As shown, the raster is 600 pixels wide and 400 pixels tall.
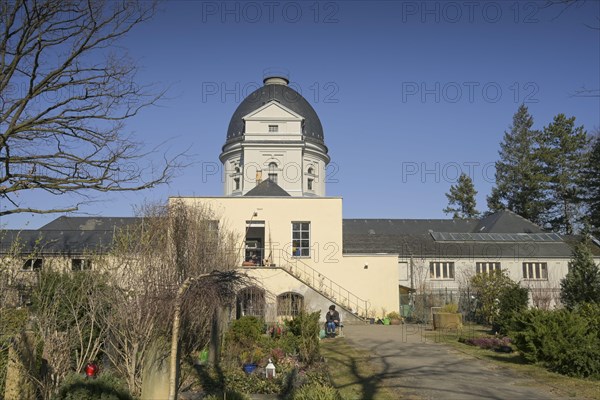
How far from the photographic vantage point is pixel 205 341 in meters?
15.5

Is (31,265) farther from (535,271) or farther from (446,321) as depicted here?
(535,271)

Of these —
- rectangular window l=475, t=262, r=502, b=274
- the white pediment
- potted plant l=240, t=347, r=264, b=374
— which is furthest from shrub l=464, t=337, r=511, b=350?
the white pediment

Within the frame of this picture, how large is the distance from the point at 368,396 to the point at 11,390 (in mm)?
7374


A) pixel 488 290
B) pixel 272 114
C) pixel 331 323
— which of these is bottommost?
pixel 331 323

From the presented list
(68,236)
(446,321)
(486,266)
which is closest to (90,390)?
(446,321)

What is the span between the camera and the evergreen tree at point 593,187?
175 feet

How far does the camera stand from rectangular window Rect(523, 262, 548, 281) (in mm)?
43031

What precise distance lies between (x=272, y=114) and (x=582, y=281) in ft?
95.4

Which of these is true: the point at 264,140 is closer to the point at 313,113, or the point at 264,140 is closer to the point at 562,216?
the point at 313,113

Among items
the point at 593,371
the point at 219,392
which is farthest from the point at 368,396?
the point at 593,371

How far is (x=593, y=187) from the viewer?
180ft

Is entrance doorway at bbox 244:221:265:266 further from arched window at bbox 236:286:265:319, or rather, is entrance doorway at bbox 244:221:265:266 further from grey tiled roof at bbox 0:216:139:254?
grey tiled roof at bbox 0:216:139:254

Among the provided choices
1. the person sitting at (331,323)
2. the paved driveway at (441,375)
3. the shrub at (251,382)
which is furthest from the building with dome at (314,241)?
the paved driveway at (441,375)

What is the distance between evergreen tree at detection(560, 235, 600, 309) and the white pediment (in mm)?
26598
